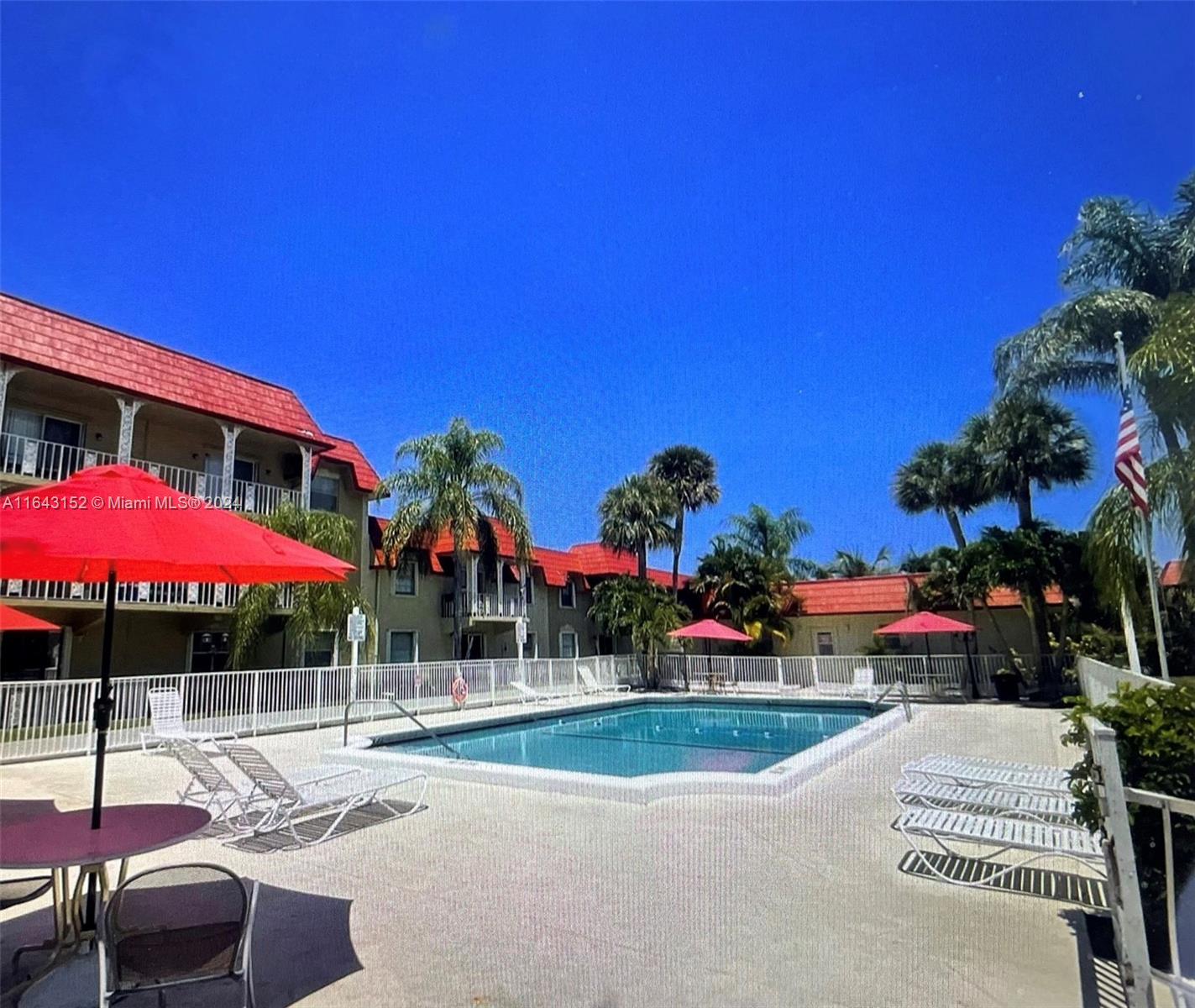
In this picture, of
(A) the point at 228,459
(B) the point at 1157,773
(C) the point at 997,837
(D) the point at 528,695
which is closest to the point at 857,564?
(D) the point at 528,695

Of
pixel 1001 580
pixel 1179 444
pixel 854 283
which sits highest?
pixel 854 283

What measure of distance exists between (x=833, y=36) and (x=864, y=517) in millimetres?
22446

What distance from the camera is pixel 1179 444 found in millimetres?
10477

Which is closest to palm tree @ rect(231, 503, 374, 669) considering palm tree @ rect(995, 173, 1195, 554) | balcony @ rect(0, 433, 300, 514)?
balcony @ rect(0, 433, 300, 514)

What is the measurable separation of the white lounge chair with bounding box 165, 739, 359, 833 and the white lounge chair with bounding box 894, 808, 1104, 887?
555cm

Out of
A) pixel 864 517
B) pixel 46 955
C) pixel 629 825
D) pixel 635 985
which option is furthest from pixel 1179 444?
pixel 864 517

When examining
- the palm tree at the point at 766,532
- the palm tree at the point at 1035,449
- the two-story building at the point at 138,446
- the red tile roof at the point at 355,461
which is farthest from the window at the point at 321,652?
the palm tree at the point at 1035,449

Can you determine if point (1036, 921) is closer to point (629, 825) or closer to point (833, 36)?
point (629, 825)

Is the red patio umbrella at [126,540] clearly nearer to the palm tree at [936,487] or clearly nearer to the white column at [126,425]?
the white column at [126,425]

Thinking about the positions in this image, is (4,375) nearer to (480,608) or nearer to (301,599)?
(301,599)

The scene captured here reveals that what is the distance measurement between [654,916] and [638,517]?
26.3 m

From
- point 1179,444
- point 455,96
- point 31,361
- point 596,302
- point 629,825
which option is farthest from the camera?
point 31,361

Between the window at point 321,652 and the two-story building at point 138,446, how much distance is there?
834mm

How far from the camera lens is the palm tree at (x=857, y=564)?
181 feet
